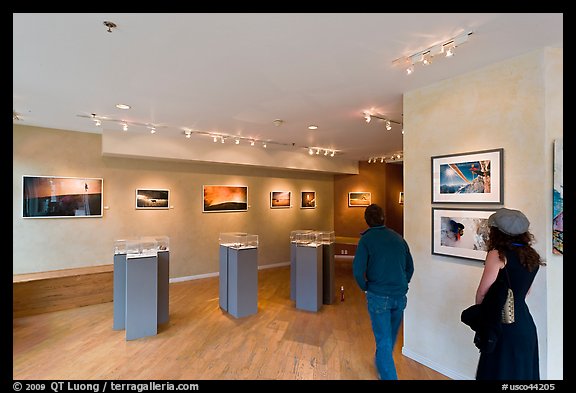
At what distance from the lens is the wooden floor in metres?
3.12

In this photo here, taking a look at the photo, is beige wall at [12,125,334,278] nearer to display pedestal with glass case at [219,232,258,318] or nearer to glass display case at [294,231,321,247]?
display pedestal with glass case at [219,232,258,318]

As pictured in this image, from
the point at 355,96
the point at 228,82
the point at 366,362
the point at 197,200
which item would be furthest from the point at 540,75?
the point at 197,200

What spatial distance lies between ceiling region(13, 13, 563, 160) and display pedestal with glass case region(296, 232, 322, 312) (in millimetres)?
2339

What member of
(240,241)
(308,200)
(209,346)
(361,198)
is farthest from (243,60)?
(361,198)

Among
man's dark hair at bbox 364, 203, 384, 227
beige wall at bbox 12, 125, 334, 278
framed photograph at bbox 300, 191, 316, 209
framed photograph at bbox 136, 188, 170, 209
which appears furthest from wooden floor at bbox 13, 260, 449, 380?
framed photograph at bbox 300, 191, 316, 209

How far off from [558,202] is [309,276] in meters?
3.60

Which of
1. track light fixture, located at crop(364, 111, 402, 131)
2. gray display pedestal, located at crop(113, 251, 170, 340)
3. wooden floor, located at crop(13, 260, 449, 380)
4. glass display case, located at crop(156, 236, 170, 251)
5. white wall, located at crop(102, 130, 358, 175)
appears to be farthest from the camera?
white wall, located at crop(102, 130, 358, 175)

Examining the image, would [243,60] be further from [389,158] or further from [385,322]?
[389,158]

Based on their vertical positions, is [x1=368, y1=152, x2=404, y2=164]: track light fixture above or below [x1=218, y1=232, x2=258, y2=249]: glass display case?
above

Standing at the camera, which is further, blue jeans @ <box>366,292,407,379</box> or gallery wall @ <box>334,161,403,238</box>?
gallery wall @ <box>334,161,403,238</box>

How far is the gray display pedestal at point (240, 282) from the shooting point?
4723 mm

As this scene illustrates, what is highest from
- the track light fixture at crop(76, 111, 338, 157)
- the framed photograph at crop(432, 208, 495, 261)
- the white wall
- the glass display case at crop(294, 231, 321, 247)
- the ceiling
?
the ceiling

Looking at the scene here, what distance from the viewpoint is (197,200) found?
7.33 meters
